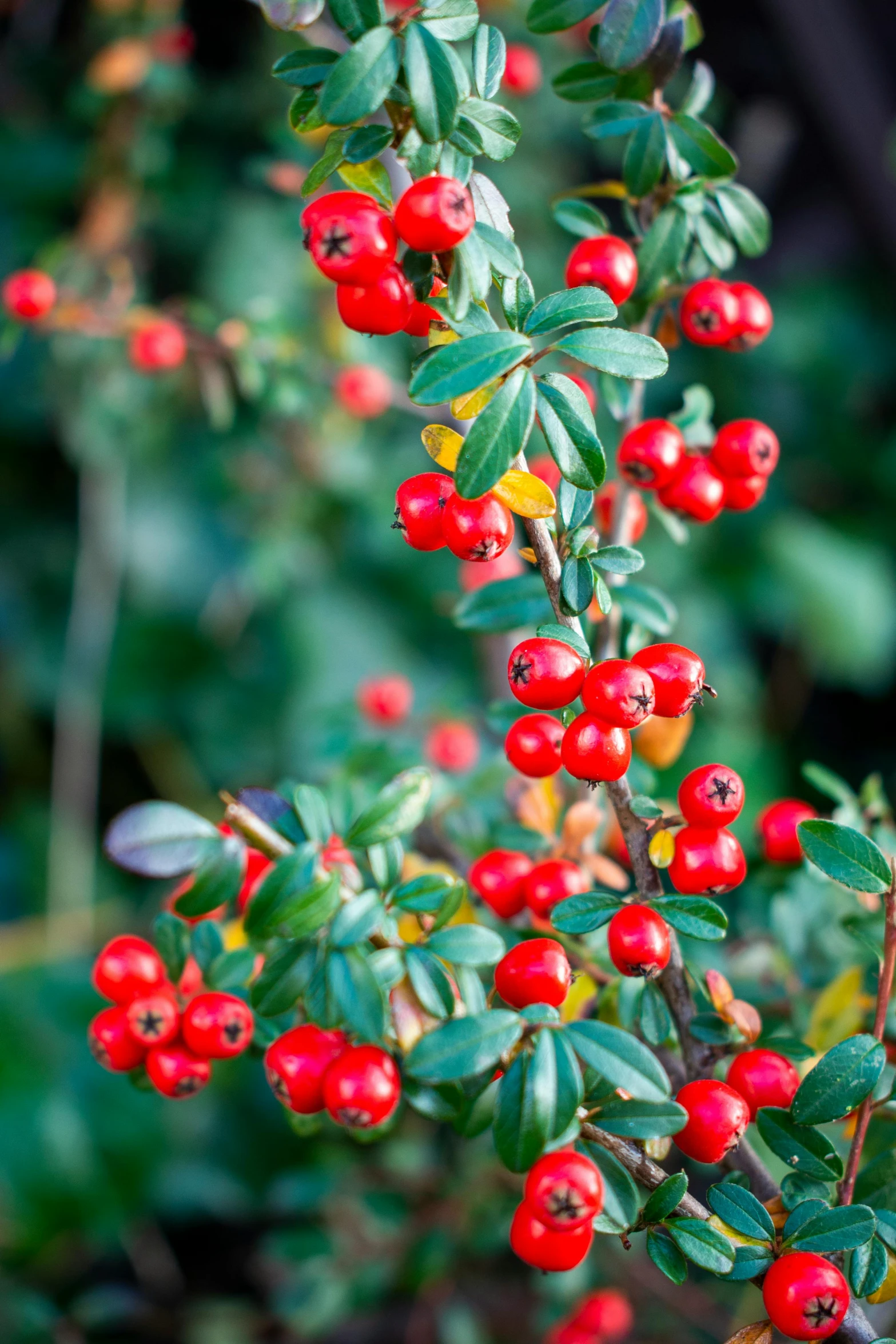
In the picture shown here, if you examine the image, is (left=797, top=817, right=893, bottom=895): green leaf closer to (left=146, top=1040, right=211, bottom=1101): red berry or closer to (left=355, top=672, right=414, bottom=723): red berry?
(left=146, top=1040, right=211, bottom=1101): red berry

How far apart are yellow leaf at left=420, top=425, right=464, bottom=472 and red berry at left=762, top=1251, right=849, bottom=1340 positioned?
41 centimetres

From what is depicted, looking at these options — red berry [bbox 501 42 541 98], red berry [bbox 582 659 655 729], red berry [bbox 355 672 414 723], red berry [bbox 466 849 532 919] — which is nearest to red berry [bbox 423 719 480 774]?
red berry [bbox 355 672 414 723]

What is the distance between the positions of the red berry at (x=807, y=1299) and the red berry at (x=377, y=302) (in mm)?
470

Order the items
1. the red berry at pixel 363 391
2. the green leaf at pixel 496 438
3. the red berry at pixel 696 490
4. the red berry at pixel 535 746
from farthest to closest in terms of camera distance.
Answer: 1. the red berry at pixel 363 391
2. the red berry at pixel 696 490
3. the red berry at pixel 535 746
4. the green leaf at pixel 496 438

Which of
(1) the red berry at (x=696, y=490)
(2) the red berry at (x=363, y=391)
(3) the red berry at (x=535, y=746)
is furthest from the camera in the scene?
(2) the red berry at (x=363, y=391)

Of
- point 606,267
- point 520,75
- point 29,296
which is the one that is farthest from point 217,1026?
point 520,75

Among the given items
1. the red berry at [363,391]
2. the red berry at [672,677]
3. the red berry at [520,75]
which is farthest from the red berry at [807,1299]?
the red berry at [520,75]

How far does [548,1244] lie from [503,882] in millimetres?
224

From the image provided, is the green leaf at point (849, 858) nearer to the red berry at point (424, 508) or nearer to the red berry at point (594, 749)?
the red berry at point (594, 749)

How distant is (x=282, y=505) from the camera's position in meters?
1.46

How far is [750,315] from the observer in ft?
1.92

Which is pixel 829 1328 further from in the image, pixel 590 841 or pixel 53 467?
pixel 53 467

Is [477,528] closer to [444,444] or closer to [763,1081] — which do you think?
[444,444]

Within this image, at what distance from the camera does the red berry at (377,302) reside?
43 centimetres
